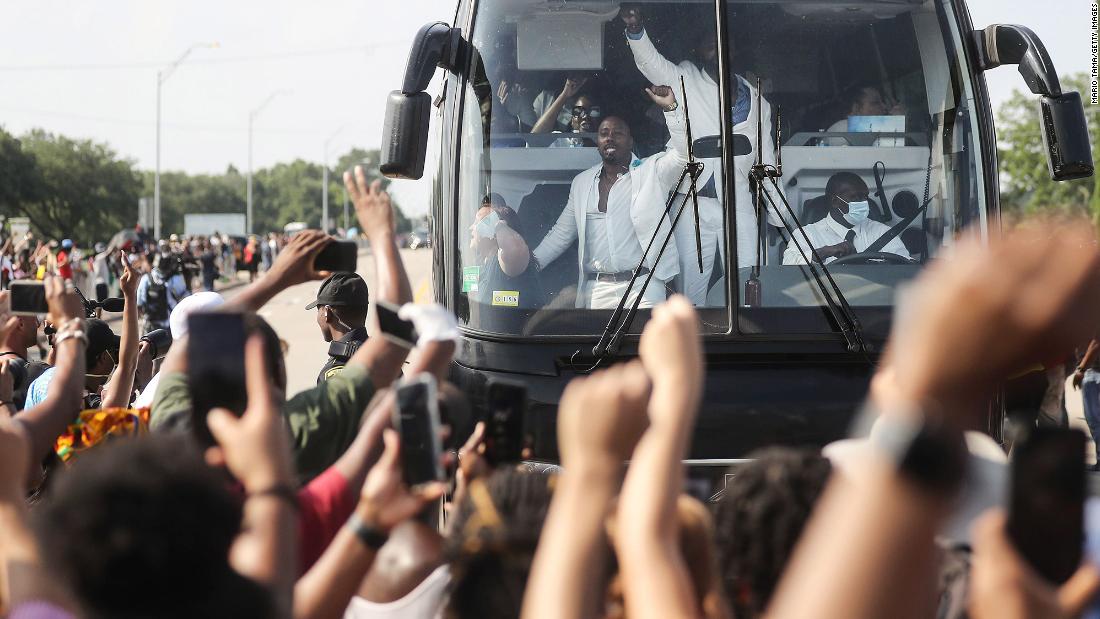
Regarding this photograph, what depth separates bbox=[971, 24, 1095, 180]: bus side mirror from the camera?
5301 mm

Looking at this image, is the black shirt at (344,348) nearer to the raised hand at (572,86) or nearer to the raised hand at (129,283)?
the raised hand at (129,283)

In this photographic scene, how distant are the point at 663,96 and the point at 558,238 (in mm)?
794

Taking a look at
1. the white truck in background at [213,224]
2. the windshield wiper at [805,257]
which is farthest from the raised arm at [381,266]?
the white truck in background at [213,224]

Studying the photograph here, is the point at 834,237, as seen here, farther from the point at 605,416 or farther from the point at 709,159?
the point at 605,416

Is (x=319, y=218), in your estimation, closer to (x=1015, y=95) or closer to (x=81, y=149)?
(x=81, y=149)

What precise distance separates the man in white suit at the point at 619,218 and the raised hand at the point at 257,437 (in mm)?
3315

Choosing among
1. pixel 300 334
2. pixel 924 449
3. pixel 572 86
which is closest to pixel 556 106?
pixel 572 86

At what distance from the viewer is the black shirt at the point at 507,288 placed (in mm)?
5473

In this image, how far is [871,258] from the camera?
5492 mm

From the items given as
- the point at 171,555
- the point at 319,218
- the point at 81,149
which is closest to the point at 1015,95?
the point at 81,149

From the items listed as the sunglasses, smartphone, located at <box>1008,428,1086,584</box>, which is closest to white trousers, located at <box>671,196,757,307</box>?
the sunglasses

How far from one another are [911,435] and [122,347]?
4032 millimetres

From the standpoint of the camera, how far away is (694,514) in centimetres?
207

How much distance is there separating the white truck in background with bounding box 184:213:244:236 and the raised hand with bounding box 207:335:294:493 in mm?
106725
